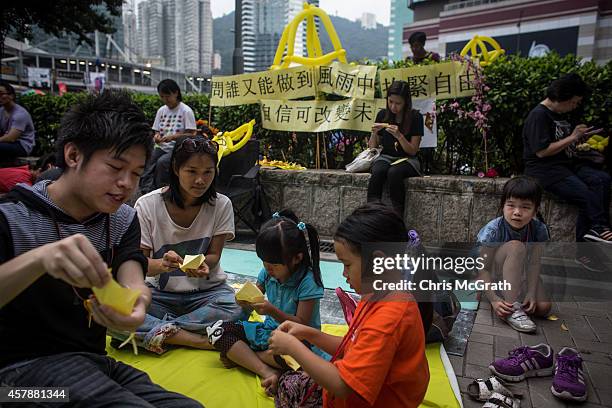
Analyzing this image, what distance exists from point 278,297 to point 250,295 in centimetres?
33

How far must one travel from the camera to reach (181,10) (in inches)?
2130

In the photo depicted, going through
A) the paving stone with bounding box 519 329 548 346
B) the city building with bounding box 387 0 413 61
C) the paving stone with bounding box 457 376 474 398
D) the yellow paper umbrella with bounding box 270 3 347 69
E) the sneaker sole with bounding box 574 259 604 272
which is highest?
the city building with bounding box 387 0 413 61

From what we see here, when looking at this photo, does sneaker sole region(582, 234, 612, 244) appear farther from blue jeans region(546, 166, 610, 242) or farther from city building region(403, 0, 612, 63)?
city building region(403, 0, 612, 63)

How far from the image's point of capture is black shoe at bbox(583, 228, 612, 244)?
3.83 metres

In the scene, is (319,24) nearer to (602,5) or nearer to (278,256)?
(278,256)

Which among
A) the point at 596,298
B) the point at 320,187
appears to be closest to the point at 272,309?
the point at 596,298

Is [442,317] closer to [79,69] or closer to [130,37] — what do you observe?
[79,69]

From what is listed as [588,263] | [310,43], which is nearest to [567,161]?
[588,263]

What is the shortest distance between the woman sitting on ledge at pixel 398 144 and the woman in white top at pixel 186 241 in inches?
93.4

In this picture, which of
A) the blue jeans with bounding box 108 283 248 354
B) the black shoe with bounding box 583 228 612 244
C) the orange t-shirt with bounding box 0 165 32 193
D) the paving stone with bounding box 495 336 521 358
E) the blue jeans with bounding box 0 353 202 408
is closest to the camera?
the blue jeans with bounding box 0 353 202 408

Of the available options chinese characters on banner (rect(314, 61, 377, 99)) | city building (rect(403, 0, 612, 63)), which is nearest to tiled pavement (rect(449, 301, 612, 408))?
chinese characters on banner (rect(314, 61, 377, 99))

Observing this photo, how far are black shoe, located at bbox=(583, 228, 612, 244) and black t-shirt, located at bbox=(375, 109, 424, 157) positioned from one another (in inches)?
72.9

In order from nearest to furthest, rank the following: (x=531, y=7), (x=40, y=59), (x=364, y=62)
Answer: (x=364, y=62), (x=531, y=7), (x=40, y=59)

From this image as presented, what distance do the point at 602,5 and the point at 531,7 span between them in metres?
2.33
